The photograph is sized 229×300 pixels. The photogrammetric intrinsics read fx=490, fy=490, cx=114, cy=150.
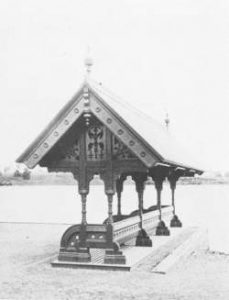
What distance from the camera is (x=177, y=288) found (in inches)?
325

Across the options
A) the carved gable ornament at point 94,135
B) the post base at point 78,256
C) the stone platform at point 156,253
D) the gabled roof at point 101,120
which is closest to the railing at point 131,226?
the stone platform at point 156,253

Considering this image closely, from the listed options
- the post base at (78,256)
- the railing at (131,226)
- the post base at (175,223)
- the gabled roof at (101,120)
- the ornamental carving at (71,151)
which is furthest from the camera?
the post base at (175,223)

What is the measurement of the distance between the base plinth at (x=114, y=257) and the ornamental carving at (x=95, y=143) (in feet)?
6.73

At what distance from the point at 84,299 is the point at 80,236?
10.5ft

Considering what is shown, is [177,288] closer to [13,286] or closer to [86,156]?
[13,286]

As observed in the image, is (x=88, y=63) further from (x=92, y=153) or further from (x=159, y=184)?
(x=159, y=184)

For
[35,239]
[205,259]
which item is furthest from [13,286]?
[35,239]

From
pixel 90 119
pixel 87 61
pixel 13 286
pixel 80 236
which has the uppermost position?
pixel 87 61

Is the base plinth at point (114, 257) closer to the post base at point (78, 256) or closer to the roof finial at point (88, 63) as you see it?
the post base at point (78, 256)

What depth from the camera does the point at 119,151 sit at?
10789 millimetres

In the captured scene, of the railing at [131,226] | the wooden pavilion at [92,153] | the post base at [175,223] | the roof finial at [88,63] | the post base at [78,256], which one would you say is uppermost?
the roof finial at [88,63]

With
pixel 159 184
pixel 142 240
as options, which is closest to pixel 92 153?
pixel 142 240

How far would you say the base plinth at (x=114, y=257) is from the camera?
1030 cm

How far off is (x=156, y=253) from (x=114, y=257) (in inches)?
91.0
